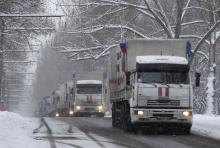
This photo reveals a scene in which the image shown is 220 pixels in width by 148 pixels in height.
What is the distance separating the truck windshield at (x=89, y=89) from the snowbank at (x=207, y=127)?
1832cm

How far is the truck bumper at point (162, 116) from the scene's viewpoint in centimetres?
2325

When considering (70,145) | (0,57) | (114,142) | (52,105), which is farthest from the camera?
(52,105)

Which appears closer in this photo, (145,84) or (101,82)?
(145,84)

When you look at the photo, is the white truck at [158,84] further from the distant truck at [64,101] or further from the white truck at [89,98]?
the distant truck at [64,101]

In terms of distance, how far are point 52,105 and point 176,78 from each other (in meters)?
48.7

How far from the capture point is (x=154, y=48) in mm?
24594

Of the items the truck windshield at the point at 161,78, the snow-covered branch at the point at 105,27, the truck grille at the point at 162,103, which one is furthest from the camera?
the snow-covered branch at the point at 105,27

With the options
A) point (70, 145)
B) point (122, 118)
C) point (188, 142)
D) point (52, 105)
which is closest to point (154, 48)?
point (122, 118)

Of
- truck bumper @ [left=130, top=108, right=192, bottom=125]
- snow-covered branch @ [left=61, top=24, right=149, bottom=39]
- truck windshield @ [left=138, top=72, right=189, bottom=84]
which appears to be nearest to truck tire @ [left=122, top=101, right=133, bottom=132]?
truck bumper @ [left=130, top=108, right=192, bottom=125]

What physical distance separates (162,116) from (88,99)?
80.6 ft

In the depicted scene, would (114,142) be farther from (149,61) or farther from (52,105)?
(52,105)

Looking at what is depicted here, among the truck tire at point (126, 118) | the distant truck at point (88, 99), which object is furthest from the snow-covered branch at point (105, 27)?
the truck tire at point (126, 118)

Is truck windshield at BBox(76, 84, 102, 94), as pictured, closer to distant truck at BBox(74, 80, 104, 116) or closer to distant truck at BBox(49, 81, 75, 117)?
distant truck at BBox(74, 80, 104, 116)

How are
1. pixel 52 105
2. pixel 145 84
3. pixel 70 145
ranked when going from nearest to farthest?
pixel 70 145 → pixel 145 84 → pixel 52 105
